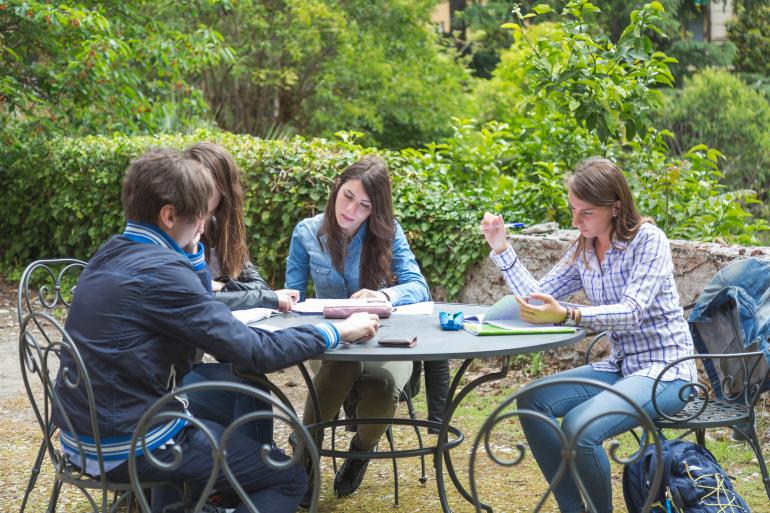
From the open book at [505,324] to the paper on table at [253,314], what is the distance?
756 mm

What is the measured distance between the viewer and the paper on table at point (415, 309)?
3.82 m

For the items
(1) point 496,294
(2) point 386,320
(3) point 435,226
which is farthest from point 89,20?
(2) point 386,320

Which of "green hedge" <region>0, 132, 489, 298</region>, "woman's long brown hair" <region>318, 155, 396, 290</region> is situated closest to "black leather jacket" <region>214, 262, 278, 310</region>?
"woman's long brown hair" <region>318, 155, 396, 290</region>

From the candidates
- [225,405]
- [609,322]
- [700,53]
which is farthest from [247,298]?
[700,53]

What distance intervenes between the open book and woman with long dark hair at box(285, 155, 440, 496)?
537 millimetres

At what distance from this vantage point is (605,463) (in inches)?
128

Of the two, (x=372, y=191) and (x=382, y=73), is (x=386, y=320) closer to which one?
(x=372, y=191)

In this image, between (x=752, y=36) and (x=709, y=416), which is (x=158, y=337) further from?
(x=752, y=36)

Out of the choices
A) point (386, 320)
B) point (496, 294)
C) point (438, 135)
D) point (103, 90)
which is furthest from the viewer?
point (438, 135)

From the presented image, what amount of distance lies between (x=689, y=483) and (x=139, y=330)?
5.94 ft

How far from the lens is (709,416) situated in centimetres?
345

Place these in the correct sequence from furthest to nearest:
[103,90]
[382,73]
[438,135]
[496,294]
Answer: [438,135] < [382,73] < [103,90] < [496,294]

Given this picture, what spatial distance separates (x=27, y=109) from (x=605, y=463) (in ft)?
28.7

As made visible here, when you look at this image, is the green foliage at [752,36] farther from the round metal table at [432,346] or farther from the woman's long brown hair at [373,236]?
the round metal table at [432,346]
